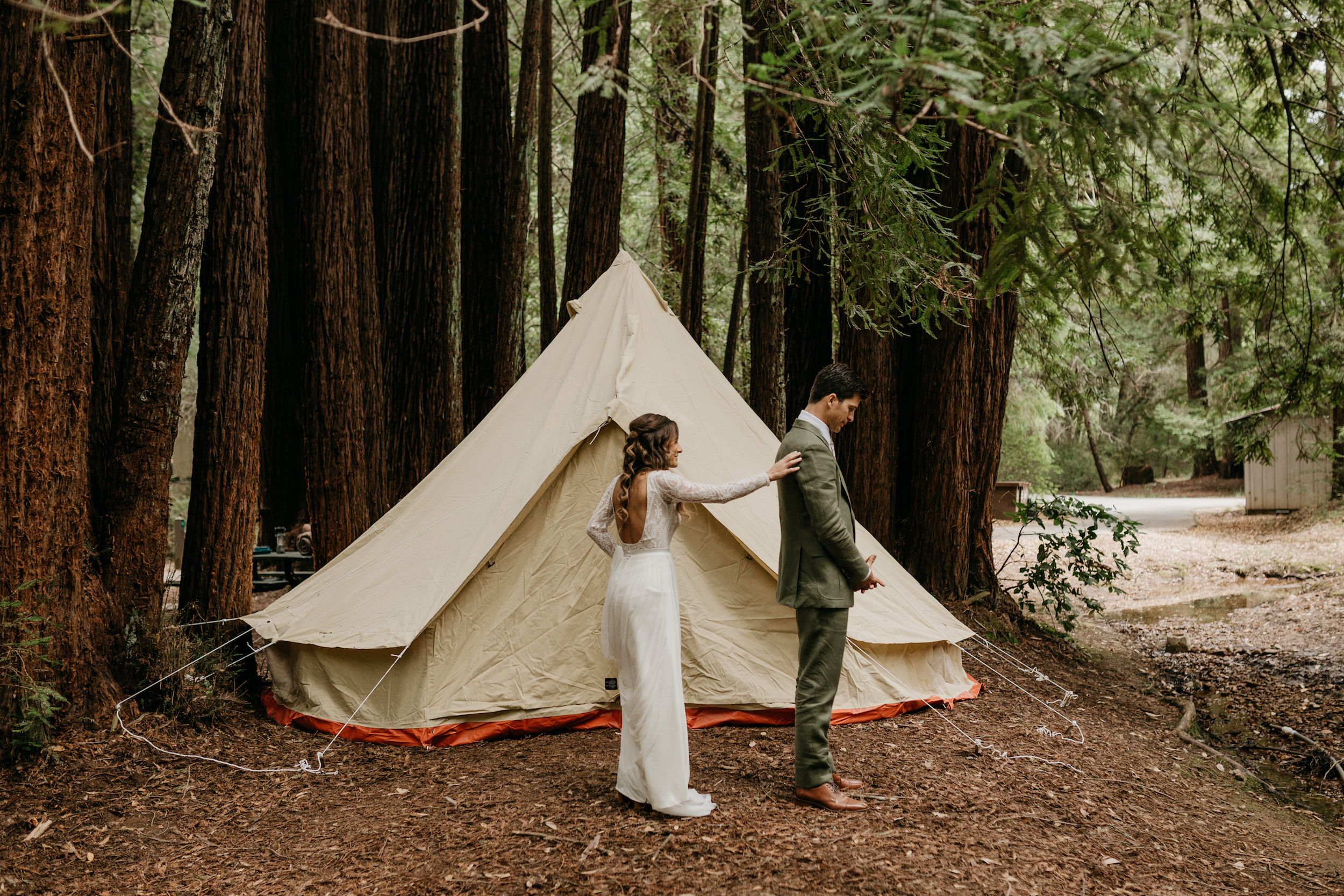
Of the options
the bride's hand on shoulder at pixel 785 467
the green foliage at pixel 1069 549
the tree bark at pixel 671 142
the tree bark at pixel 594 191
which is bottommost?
the green foliage at pixel 1069 549

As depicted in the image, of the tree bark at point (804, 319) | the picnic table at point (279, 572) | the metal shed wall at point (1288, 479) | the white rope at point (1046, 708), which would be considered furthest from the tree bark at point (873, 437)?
the metal shed wall at point (1288, 479)

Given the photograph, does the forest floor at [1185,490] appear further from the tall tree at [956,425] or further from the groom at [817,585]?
the groom at [817,585]

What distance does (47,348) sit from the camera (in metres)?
3.91

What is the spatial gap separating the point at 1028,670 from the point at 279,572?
22.7 feet

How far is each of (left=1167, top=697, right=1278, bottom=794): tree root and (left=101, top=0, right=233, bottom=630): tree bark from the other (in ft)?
18.6

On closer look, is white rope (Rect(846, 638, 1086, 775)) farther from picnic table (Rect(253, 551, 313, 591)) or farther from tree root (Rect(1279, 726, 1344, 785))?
picnic table (Rect(253, 551, 313, 591))

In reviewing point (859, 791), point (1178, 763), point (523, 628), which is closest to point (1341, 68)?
point (1178, 763)

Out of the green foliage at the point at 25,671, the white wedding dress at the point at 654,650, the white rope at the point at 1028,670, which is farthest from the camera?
the white rope at the point at 1028,670

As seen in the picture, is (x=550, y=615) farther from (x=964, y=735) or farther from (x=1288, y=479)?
(x=1288, y=479)

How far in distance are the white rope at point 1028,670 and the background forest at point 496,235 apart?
2.11ft

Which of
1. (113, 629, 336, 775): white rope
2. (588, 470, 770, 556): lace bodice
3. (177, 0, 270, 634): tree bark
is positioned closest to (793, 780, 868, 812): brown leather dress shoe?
→ (588, 470, 770, 556): lace bodice

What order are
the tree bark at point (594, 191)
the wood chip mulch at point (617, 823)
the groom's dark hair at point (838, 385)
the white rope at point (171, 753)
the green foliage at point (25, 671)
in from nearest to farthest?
1. the wood chip mulch at point (617, 823)
2. the green foliage at point (25, 671)
3. the groom's dark hair at point (838, 385)
4. the white rope at point (171, 753)
5. the tree bark at point (594, 191)

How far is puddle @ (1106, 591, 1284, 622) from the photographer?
9.48 metres

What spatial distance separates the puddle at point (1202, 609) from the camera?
948cm
